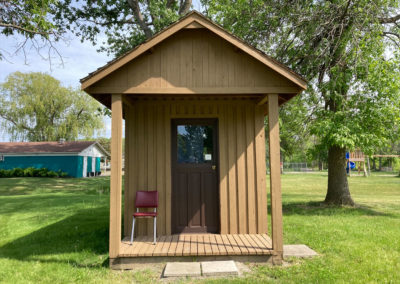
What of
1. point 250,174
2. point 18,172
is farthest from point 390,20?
point 18,172

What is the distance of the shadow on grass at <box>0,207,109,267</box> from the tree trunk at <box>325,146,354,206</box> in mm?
7611

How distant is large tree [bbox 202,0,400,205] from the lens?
765 cm

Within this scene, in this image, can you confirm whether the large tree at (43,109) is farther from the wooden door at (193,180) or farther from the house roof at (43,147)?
the wooden door at (193,180)

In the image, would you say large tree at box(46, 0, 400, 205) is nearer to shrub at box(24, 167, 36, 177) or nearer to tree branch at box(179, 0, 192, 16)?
tree branch at box(179, 0, 192, 16)

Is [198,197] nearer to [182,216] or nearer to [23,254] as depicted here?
[182,216]

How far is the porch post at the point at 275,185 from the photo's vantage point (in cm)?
438

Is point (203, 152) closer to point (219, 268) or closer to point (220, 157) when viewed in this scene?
point (220, 157)

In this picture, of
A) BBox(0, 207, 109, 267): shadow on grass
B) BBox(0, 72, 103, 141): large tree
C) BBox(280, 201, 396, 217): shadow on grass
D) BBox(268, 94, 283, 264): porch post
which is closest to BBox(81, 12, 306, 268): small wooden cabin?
BBox(268, 94, 283, 264): porch post

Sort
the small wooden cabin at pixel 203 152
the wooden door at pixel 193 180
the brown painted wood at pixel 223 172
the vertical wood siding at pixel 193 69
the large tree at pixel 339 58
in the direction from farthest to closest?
1. the large tree at pixel 339 58
2. the wooden door at pixel 193 180
3. the brown painted wood at pixel 223 172
4. the small wooden cabin at pixel 203 152
5. the vertical wood siding at pixel 193 69

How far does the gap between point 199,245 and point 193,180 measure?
1363mm

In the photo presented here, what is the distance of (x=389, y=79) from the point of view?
24.5 ft

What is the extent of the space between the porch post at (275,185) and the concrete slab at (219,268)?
2.44ft

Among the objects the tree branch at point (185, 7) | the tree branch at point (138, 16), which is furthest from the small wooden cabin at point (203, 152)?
the tree branch at point (185, 7)

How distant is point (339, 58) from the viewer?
27.8ft
